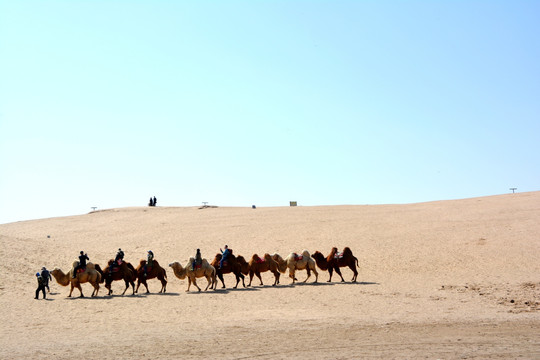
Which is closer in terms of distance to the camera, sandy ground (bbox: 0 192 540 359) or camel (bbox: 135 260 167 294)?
sandy ground (bbox: 0 192 540 359)

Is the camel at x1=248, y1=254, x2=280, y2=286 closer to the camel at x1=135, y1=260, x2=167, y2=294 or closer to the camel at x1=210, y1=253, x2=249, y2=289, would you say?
the camel at x1=210, y1=253, x2=249, y2=289

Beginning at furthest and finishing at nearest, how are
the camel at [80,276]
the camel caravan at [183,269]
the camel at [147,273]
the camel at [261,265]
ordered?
the camel at [261,265], the camel at [147,273], the camel caravan at [183,269], the camel at [80,276]

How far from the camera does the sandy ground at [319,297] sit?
1203 centimetres

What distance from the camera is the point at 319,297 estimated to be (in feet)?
66.1

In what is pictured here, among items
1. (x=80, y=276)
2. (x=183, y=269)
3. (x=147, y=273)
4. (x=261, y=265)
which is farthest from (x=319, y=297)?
(x=80, y=276)

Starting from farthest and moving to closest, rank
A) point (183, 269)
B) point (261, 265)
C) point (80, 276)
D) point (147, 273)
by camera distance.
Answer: point (261, 265) < point (183, 269) < point (147, 273) < point (80, 276)

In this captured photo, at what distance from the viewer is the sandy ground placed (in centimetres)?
1203

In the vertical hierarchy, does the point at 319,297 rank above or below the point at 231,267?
below

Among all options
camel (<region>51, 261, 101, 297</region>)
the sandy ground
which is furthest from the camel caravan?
the sandy ground

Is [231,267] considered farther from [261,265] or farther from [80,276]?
[80,276]

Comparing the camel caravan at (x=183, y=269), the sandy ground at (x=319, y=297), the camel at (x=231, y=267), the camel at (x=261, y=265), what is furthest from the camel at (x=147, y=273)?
the camel at (x=261, y=265)

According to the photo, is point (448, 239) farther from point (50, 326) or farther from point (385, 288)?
point (50, 326)

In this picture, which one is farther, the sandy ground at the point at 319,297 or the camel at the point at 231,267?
the camel at the point at 231,267

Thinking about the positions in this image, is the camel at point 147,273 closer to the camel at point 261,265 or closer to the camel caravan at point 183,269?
the camel caravan at point 183,269
